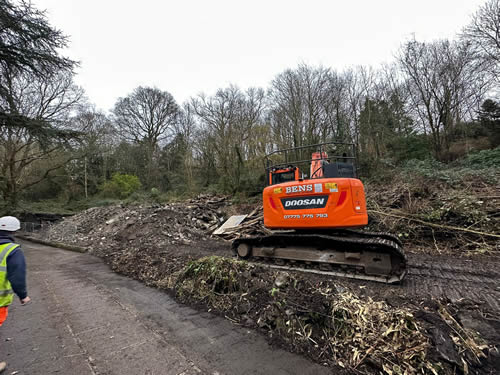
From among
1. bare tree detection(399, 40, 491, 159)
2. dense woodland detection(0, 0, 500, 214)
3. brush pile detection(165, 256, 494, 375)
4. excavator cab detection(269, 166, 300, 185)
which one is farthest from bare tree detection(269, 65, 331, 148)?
brush pile detection(165, 256, 494, 375)

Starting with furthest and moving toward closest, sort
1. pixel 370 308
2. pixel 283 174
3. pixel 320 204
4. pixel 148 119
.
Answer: pixel 148 119 < pixel 283 174 < pixel 320 204 < pixel 370 308

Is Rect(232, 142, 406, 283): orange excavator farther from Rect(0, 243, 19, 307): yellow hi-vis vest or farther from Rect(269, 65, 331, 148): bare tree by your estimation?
Rect(269, 65, 331, 148): bare tree

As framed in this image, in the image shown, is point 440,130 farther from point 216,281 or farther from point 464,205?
point 216,281

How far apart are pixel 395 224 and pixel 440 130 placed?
46.2 ft

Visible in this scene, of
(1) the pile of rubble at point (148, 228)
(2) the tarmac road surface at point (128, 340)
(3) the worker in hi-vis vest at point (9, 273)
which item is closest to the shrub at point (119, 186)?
(1) the pile of rubble at point (148, 228)

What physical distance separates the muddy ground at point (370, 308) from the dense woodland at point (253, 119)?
10.6 metres

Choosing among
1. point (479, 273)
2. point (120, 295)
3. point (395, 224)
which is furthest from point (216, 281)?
point (395, 224)

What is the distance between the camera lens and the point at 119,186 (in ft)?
87.0

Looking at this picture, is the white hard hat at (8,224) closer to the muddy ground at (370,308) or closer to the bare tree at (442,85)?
Answer: the muddy ground at (370,308)

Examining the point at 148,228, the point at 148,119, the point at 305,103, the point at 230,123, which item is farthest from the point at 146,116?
the point at 148,228

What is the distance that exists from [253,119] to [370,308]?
2090cm

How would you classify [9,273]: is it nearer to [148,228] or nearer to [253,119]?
[148,228]

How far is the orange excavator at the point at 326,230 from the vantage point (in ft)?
15.0

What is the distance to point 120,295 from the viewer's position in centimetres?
496
